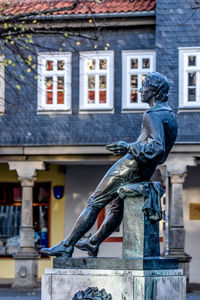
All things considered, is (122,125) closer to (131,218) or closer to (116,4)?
(116,4)

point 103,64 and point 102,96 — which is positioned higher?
point 103,64

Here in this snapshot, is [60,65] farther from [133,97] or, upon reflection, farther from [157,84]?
[157,84]

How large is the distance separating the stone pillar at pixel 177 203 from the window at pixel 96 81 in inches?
101

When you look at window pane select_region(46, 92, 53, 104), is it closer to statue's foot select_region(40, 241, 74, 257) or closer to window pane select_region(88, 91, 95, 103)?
window pane select_region(88, 91, 95, 103)

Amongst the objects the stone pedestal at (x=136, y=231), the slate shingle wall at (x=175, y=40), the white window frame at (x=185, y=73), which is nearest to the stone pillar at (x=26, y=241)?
the slate shingle wall at (x=175, y=40)

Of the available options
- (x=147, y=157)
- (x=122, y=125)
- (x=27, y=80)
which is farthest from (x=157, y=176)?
(x=147, y=157)

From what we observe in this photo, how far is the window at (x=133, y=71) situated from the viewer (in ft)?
80.2

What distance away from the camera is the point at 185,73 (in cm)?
2391

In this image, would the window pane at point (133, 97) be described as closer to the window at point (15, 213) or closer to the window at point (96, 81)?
the window at point (96, 81)

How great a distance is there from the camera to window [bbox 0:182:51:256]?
26.9 meters

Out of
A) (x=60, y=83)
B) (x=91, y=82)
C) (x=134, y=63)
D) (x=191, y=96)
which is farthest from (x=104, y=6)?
(x=191, y=96)

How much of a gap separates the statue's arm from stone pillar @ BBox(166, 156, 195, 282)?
572 inches

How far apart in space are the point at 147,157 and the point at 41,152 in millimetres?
15682

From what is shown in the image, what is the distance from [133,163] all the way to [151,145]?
1.00 feet
